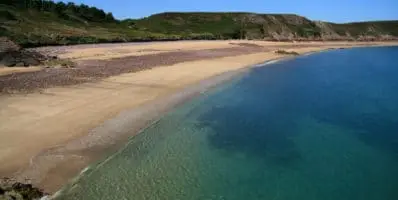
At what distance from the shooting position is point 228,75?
1564 inches

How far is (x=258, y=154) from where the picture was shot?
16641 mm

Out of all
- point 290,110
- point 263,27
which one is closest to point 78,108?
point 290,110

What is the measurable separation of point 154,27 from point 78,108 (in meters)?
97.2

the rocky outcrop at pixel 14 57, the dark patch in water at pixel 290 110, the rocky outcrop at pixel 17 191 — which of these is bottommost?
the dark patch in water at pixel 290 110

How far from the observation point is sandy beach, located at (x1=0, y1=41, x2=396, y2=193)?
1427cm

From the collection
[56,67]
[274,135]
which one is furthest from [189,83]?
[274,135]

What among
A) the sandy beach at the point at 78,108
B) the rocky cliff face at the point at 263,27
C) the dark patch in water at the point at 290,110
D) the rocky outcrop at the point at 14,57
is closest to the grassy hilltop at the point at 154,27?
the rocky cliff face at the point at 263,27

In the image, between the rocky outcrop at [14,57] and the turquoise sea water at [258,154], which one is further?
the rocky outcrop at [14,57]

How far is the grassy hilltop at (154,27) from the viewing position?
6794 centimetres

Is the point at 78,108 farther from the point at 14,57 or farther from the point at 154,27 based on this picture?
the point at 154,27

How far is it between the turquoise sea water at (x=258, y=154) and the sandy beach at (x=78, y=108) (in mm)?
986

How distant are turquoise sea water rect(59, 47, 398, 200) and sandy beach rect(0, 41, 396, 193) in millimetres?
986

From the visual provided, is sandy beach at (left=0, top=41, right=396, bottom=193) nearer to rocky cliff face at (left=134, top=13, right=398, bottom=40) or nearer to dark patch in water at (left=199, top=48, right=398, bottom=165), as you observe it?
dark patch in water at (left=199, top=48, right=398, bottom=165)

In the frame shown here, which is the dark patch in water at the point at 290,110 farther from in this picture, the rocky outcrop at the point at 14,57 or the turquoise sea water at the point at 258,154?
the rocky outcrop at the point at 14,57
